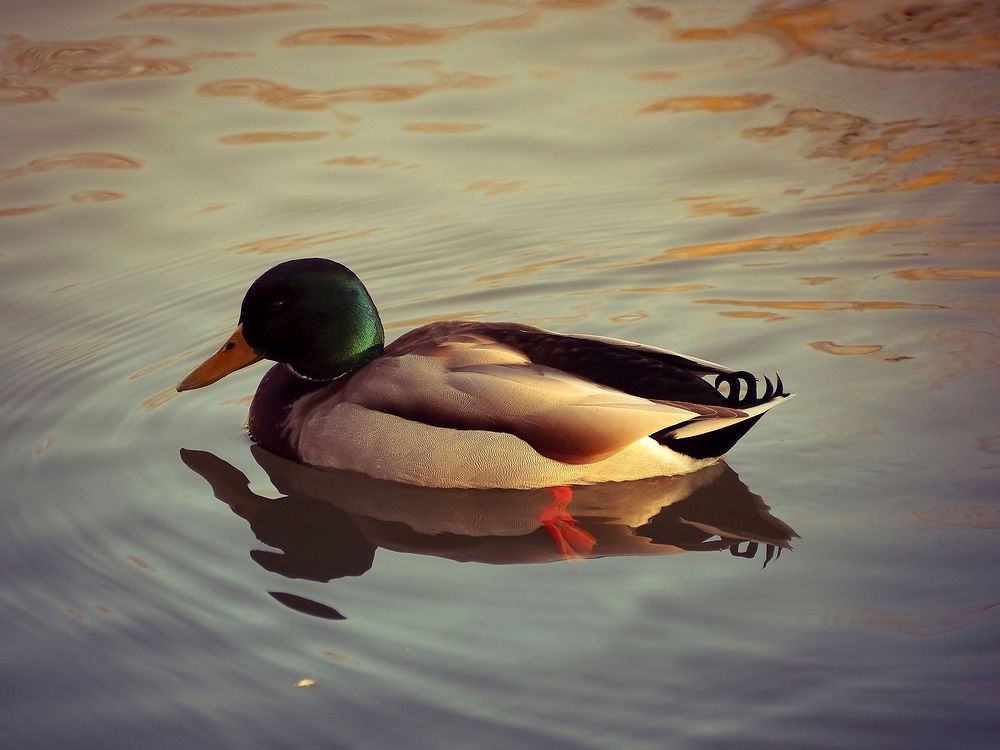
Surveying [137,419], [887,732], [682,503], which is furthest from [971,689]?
[137,419]

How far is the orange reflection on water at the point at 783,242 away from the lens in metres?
6.69

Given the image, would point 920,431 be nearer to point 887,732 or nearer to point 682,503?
point 682,503

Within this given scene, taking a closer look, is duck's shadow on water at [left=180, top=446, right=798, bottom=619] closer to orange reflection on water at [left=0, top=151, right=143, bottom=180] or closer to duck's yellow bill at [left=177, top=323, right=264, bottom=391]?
duck's yellow bill at [left=177, top=323, right=264, bottom=391]

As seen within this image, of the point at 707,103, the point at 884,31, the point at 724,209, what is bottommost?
the point at 724,209

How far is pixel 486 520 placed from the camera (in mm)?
4660

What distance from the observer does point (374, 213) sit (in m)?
7.43

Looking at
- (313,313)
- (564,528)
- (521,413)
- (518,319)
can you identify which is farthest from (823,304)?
(313,313)

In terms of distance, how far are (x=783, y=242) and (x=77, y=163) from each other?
430cm

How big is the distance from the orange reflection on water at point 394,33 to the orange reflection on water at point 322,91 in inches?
26.0

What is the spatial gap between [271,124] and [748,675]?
19.5 feet

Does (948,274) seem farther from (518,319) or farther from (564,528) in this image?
(564,528)

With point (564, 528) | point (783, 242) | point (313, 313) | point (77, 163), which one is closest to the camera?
point (564, 528)

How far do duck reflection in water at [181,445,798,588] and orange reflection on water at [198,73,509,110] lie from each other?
14.2 feet

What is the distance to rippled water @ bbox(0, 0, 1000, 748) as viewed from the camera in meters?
3.59
